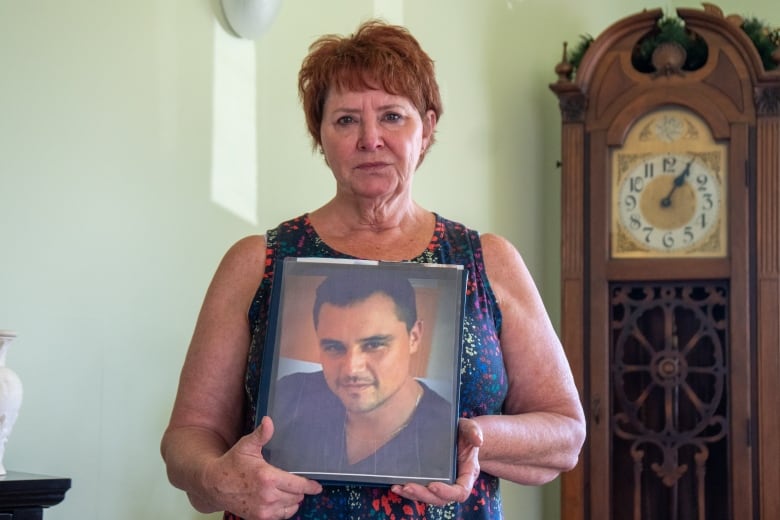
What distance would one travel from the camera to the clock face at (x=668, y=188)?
331 centimetres

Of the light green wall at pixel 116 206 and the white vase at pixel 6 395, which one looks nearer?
the white vase at pixel 6 395

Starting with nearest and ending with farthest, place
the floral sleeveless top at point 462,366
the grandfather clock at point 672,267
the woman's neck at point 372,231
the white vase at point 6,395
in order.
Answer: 1. the floral sleeveless top at point 462,366
2. the woman's neck at point 372,231
3. the white vase at point 6,395
4. the grandfather clock at point 672,267

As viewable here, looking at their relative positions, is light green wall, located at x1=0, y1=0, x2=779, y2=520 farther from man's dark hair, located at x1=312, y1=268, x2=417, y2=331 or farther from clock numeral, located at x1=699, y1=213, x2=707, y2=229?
clock numeral, located at x1=699, y1=213, x2=707, y2=229

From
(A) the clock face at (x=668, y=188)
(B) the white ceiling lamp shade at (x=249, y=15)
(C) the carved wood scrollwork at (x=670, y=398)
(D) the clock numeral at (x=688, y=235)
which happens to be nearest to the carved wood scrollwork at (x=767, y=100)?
(A) the clock face at (x=668, y=188)

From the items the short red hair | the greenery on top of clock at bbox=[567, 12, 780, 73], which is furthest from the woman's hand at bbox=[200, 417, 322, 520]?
the greenery on top of clock at bbox=[567, 12, 780, 73]

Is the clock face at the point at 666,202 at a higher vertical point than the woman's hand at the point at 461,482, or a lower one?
higher

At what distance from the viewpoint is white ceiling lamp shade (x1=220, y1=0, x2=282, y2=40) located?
253 centimetres

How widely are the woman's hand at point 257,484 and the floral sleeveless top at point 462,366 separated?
0.50ft

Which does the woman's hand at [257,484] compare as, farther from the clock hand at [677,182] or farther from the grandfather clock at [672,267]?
the clock hand at [677,182]

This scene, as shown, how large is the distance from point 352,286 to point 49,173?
1.04 m

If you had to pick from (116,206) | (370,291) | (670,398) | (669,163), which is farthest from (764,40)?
(370,291)

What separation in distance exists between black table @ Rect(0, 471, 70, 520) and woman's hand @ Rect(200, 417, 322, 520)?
0.60m

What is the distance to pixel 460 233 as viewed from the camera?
150 cm

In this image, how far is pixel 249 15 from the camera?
2.56 meters
